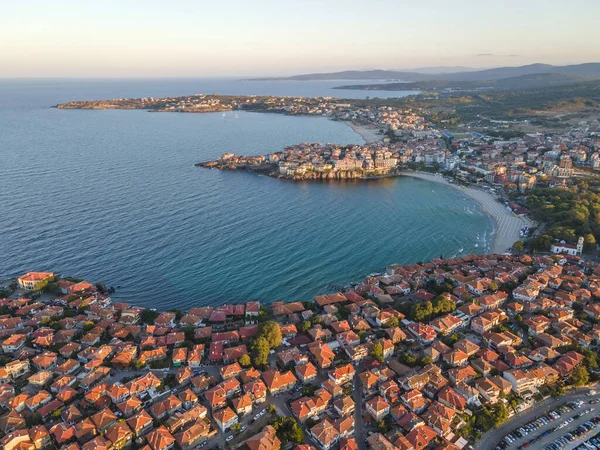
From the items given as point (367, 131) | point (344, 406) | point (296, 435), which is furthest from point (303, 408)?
point (367, 131)

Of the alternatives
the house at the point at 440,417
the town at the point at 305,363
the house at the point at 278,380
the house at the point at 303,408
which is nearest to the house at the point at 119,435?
the town at the point at 305,363

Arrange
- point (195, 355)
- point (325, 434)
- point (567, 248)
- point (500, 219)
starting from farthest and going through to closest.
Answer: point (500, 219) → point (567, 248) → point (195, 355) → point (325, 434)

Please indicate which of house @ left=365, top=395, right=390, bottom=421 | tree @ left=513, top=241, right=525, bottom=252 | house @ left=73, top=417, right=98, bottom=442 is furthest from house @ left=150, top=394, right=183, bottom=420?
tree @ left=513, top=241, right=525, bottom=252

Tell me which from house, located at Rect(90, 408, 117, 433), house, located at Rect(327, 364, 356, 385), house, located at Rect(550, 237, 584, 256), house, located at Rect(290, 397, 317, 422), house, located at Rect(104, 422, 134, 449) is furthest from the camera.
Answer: house, located at Rect(550, 237, 584, 256)

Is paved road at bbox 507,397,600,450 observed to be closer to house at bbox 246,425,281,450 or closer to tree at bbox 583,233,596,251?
house at bbox 246,425,281,450

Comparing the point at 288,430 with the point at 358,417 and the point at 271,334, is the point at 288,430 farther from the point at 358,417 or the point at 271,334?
the point at 271,334
